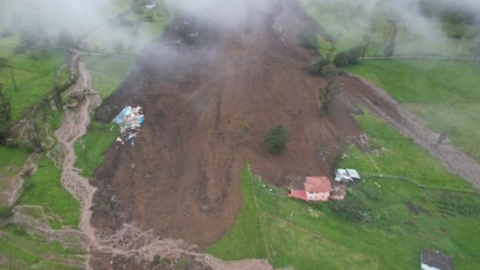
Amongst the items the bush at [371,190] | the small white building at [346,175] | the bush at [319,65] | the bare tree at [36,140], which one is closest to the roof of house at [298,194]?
the small white building at [346,175]

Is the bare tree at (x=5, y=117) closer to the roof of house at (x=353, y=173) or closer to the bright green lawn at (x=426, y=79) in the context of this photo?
the roof of house at (x=353, y=173)

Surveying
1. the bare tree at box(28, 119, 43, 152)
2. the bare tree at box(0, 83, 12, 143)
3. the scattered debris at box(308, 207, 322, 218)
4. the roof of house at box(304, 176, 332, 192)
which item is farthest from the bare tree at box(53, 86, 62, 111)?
the scattered debris at box(308, 207, 322, 218)

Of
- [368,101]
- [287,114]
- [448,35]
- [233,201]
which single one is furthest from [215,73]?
[448,35]

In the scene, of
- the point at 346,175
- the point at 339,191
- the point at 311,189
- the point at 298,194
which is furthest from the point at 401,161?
the point at 298,194

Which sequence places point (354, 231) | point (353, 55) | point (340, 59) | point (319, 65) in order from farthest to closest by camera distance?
point (353, 55)
point (340, 59)
point (319, 65)
point (354, 231)

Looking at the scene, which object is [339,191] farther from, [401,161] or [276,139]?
[401,161]
